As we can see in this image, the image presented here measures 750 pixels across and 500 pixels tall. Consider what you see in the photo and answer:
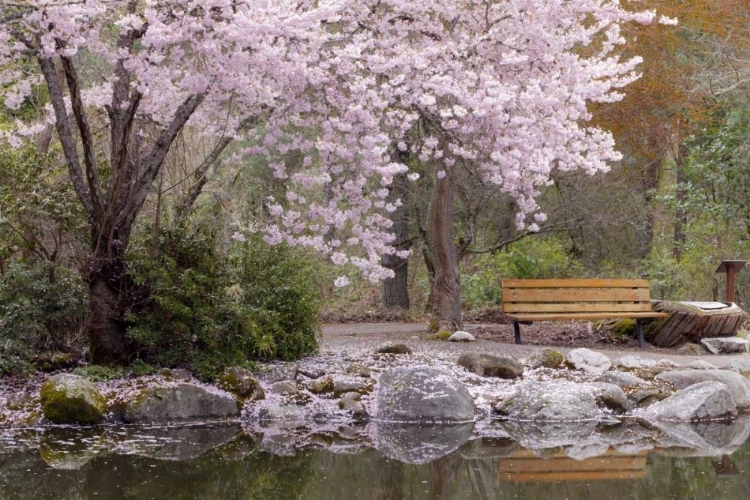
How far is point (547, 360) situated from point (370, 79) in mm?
3826

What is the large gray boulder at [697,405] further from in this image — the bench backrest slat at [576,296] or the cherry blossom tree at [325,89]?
the bench backrest slat at [576,296]

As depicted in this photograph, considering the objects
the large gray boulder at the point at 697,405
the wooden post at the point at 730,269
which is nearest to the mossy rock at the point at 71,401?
the large gray boulder at the point at 697,405

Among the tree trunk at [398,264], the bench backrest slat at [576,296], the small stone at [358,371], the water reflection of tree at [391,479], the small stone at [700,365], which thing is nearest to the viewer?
the water reflection of tree at [391,479]

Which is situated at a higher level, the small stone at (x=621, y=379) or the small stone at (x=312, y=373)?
the small stone at (x=312, y=373)

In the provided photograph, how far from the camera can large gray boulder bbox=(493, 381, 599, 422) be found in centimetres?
860

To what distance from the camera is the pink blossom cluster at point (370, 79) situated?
7.66m

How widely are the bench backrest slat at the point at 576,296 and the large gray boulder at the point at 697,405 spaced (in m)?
3.55

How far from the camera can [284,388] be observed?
8.80 meters

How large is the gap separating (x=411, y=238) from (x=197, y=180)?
706 cm

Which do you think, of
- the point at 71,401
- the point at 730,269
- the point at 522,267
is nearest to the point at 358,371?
the point at 71,401

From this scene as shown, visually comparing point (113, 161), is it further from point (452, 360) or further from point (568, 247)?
point (568, 247)

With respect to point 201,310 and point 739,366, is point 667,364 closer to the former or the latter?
point 739,366

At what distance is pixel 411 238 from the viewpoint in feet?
53.1

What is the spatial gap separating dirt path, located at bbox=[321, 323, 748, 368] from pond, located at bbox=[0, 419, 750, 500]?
2.71 m
